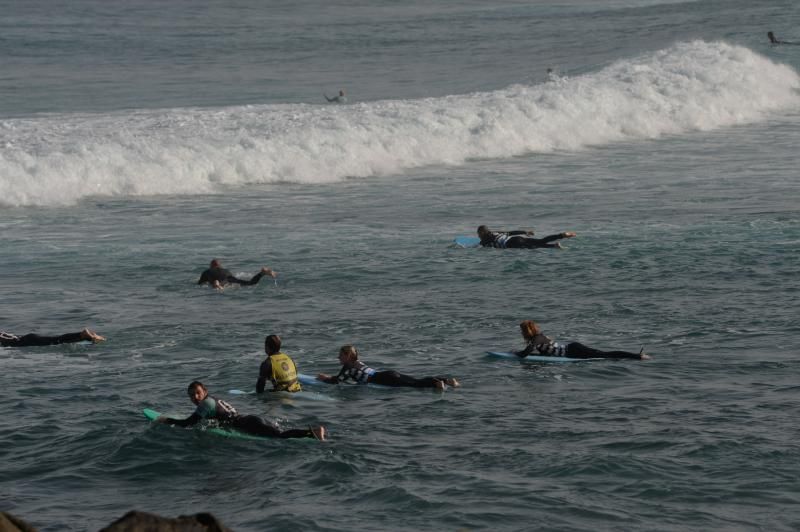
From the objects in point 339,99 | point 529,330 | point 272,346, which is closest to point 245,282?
point 272,346

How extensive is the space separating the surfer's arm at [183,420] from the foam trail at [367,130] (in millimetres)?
21497

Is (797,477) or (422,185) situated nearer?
(797,477)

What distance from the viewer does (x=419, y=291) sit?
83.6ft

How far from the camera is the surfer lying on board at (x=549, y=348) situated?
66.6 feet

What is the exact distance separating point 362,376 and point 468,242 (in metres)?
10.6

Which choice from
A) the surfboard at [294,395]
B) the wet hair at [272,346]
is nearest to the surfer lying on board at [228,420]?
the surfboard at [294,395]

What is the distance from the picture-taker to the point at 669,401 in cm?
1783

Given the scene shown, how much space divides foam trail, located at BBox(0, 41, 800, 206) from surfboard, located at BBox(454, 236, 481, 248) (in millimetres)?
12615

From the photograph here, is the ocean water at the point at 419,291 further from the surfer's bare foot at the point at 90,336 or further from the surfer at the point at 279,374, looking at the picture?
the surfer at the point at 279,374

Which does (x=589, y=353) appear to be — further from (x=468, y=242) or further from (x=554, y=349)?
(x=468, y=242)

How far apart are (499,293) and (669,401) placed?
25.8 ft

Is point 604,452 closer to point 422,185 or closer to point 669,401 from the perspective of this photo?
point 669,401

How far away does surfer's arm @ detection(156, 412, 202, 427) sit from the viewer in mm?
17094

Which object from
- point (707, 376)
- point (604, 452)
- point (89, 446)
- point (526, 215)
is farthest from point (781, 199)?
point (89, 446)
